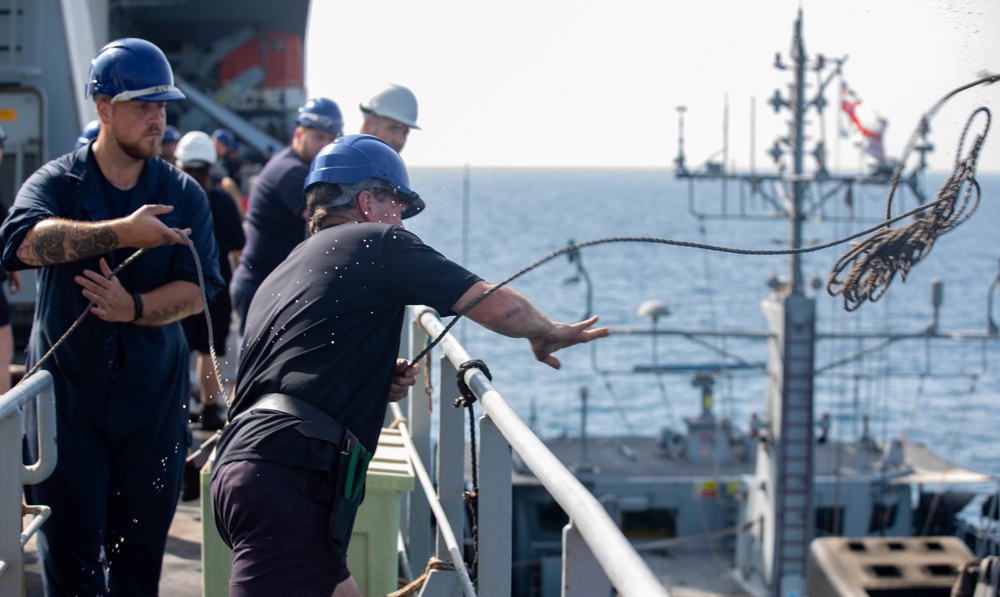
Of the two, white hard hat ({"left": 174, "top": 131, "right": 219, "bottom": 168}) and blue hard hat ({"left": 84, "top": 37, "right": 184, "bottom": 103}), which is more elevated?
white hard hat ({"left": 174, "top": 131, "right": 219, "bottom": 168})

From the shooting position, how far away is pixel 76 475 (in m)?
3.36

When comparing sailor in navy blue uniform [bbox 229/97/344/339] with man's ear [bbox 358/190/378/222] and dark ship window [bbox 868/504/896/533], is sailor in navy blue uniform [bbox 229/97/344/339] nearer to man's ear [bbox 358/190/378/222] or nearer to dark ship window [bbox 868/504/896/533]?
man's ear [bbox 358/190/378/222]

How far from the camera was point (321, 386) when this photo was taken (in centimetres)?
270

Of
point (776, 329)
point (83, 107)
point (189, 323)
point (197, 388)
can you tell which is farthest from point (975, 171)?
point (776, 329)

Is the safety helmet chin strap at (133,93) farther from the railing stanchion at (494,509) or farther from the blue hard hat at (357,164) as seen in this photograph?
the railing stanchion at (494,509)

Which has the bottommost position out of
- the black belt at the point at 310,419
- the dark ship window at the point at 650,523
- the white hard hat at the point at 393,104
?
the dark ship window at the point at 650,523

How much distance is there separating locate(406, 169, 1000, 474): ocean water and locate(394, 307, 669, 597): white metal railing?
13.9 inches

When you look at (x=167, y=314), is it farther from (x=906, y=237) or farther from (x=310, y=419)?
(x=906, y=237)

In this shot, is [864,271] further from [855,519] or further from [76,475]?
[855,519]

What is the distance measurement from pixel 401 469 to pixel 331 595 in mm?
1100

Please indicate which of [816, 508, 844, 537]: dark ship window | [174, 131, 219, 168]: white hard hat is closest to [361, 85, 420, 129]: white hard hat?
[174, 131, 219, 168]: white hard hat

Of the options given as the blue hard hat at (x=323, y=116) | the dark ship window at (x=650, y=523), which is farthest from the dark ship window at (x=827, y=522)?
the blue hard hat at (x=323, y=116)

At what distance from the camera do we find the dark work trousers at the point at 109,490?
337 cm

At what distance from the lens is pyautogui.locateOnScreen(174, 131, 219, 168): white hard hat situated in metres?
7.46
